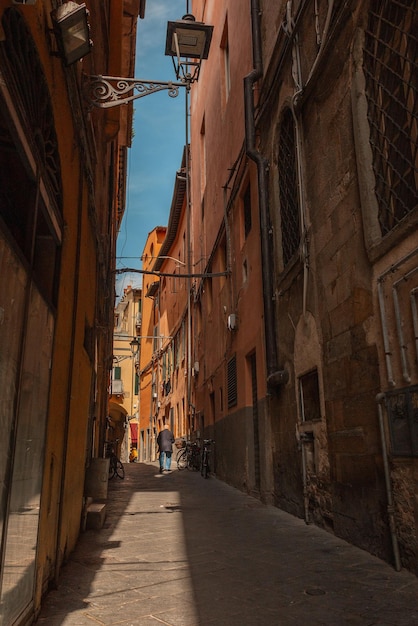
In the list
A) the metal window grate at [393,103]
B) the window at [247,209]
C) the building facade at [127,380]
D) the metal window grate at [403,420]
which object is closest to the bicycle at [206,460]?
the window at [247,209]

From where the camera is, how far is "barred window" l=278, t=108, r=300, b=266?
741 centimetres

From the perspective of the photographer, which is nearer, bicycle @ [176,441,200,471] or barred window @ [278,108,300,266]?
barred window @ [278,108,300,266]

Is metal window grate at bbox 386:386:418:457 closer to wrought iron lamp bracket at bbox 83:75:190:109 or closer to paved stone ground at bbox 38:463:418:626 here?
paved stone ground at bbox 38:463:418:626

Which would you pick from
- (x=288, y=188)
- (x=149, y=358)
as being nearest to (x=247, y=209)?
(x=288, y=188)

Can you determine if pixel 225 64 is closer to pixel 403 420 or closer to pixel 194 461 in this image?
pixel 194 461

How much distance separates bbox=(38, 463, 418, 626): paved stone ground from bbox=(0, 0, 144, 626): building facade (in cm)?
36

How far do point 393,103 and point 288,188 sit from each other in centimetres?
316

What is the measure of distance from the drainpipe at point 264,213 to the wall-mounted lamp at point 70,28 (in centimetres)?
505

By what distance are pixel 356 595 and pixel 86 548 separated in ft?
8.91

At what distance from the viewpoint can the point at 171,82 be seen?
18.5ft

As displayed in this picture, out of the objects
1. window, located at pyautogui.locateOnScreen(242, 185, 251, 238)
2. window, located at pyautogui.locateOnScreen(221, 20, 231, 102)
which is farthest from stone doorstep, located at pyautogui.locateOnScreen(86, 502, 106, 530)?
window, located at pyautogui.locateOnScreen(221, 20, 231, 102)

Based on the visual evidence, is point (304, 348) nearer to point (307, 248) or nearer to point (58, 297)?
point (307, 248)

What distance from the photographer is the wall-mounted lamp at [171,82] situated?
16.8 ft

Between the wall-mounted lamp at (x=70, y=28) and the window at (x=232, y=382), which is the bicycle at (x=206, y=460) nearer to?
the window at (x=232, y=382)
